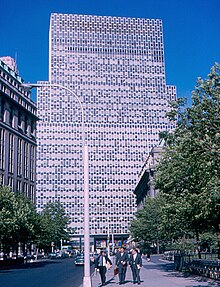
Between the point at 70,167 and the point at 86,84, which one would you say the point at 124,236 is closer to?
the point at 70,167

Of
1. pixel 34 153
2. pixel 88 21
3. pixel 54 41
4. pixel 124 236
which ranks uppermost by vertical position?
pixel 88 21

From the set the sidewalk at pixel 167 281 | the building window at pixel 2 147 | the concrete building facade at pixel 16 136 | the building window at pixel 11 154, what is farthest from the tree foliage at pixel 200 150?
the building window at pixel 11 154

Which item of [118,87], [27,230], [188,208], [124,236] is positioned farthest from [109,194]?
[188,208]

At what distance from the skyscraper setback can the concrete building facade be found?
45.0m

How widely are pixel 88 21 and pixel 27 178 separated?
8779 cm

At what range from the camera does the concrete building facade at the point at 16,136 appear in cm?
8200

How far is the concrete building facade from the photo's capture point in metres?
82.0

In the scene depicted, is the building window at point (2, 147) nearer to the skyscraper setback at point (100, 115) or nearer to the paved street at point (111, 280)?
the paved street at point (111, 280)

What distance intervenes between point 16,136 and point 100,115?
61.4m

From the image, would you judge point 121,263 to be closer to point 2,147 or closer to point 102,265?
point 102,265

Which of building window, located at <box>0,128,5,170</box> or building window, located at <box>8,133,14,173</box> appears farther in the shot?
building window, located at <box>8,133,14,173</box>

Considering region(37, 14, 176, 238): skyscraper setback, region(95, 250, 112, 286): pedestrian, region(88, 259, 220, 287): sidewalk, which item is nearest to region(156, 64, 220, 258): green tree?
region(88, 259, 220, 287): sidewalk

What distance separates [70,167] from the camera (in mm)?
141625

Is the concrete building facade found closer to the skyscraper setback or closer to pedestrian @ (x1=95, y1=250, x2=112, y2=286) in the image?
the skyscraper setback
